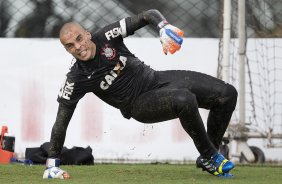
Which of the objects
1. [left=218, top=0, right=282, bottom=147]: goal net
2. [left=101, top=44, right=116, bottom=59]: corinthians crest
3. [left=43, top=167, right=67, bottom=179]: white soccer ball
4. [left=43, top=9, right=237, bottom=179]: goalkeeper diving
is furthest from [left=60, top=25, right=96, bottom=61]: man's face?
[left=218, top=0, right=282, bottom=147]: goal net

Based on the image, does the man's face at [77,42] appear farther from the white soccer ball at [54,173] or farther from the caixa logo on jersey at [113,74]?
the white soccer ball at [54,173]

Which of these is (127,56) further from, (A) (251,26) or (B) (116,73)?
(A) (251,26)

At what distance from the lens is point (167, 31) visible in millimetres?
6383

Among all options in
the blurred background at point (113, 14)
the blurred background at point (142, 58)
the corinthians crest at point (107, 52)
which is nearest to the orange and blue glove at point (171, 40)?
the corinthians crest at point (107, 52)

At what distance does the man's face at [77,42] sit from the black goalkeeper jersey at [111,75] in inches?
3.8

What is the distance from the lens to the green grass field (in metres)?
6.75

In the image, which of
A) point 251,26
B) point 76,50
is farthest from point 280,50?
point 76,50

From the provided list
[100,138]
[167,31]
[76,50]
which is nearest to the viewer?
[167,31]

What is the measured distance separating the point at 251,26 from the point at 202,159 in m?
3.55

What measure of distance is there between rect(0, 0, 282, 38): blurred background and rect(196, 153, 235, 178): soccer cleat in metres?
3.43

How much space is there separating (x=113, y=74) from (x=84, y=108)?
3055 mm

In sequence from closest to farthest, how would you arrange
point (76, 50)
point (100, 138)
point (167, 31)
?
point (167, 31), point (76, 50), point (100, 138)

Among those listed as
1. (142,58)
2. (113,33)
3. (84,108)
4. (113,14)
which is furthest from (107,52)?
(113,14)

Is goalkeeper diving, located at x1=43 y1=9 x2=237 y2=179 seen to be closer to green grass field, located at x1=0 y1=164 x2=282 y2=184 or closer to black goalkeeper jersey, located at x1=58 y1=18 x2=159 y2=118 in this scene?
black goalkeeper jersey, located at x1=58 y1=18 x2=159 y2=118
